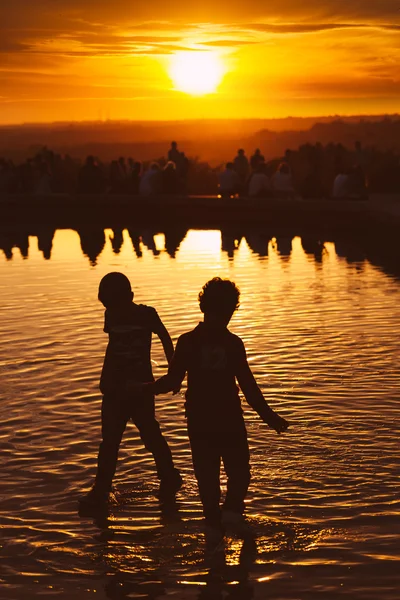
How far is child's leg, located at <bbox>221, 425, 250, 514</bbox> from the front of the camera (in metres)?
7.11

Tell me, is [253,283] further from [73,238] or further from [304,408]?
[73,238]

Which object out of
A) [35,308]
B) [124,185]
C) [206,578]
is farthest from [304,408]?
[124,185]

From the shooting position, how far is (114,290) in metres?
7.87

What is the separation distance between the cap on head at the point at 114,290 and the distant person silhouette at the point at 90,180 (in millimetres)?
32567

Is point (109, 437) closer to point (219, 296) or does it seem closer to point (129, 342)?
point (129, 342)

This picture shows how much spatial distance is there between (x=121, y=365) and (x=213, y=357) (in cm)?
111

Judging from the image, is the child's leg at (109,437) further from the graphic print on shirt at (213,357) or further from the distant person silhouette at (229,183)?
the distant person silhouette at (229,183)

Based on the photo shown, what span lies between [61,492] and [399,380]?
448cm

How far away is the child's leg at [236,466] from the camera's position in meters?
7.11

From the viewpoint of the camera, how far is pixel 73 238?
3112 cm

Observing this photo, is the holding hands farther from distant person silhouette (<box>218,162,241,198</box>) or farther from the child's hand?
distant person silhouette (<box>218,162,241,198</box>)

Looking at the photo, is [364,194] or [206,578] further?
[364,194]

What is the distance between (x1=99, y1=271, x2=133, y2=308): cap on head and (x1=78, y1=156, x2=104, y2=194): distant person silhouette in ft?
107

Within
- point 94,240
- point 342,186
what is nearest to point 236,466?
point 94,240
